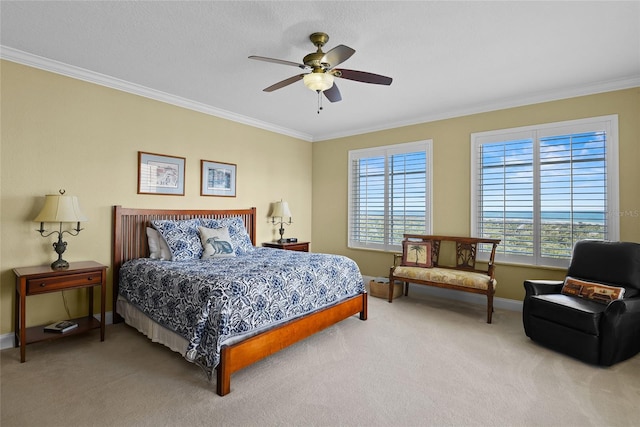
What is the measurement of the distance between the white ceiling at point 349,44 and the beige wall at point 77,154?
9.0 inches

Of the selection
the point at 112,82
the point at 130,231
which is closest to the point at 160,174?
the point at 130,231

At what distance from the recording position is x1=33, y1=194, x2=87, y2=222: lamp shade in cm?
299

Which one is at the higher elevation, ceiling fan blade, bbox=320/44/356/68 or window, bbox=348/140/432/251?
ceiling fan blade, bbox=320/44/356/68

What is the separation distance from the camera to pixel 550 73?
11.2 feet

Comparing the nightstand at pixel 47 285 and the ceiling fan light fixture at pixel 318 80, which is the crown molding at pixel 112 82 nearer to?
the nightstand at pixel 47 285

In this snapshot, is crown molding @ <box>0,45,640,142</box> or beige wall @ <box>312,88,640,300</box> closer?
crown molding @ <box>0,45,640,142</box>

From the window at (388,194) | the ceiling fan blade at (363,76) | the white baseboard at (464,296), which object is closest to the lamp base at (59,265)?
the ceiling fan blade at (363,76)

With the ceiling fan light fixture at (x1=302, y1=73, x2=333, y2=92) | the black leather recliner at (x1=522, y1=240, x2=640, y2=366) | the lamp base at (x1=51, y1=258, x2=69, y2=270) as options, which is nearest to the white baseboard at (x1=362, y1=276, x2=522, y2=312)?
the black leather recliner at (x1=522, y1=240, x2=640, y2=366)

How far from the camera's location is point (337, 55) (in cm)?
244

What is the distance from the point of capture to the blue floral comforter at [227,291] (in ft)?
7.89

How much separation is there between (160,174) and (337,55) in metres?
2.85

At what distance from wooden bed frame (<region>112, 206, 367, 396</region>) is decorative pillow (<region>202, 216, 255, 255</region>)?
371 mm

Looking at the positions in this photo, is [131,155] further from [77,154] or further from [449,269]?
[449,269]

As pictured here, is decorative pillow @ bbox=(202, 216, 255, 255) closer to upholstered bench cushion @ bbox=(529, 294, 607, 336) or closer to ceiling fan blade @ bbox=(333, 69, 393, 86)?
ceiling fan blade @ bbox=(333, 69, 393, 86)
